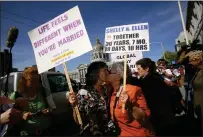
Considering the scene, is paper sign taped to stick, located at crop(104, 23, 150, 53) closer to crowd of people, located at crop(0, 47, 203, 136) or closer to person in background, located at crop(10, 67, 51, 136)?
crowd of people, located at crop(0, 47, 203, 136)

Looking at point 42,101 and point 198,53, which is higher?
point 198,53

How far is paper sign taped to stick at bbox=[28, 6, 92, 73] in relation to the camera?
3375mm

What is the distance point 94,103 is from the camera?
4262 mm

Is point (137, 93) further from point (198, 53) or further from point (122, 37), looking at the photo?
point (198, 53)

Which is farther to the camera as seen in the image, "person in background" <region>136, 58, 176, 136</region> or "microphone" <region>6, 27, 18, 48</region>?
"person in background" <region>136, 58, 176, 136</region>

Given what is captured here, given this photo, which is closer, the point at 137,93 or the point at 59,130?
the point at 137,93

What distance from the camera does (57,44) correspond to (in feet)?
11.7

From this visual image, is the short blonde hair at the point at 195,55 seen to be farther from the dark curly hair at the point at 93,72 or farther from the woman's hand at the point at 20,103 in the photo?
the woman's hand at the point at 20,103

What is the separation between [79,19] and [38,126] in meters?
1.44

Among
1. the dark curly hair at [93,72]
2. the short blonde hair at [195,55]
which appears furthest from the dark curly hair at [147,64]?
the dark curly hair at [93,72]

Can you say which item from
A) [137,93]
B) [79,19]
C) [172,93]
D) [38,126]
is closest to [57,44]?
[79,19]

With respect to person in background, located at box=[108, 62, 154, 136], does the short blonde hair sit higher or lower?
higher

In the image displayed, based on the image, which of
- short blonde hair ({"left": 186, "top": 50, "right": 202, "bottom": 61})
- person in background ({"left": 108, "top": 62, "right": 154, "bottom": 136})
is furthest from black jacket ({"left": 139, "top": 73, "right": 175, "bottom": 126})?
person in background ({"left": 108, "top": 62, "right": 154, "bottom": 136})

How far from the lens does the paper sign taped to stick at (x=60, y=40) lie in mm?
3375
